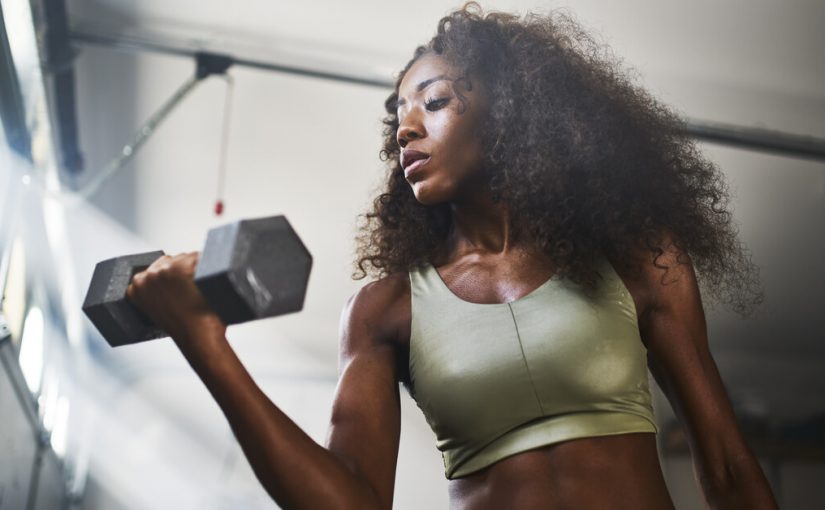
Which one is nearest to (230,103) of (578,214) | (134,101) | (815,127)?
(134,101)

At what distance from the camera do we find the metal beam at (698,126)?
3609 millimetres

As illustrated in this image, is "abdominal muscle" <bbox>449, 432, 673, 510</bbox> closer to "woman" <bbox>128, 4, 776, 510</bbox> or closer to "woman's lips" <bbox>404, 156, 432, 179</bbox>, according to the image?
"woman" <bbox>128, 4, 776, 510</bbox>

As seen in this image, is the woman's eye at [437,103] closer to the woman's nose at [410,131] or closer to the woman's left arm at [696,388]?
the woman's nose at [410,131]

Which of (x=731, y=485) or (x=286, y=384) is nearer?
(x=731, y=485)

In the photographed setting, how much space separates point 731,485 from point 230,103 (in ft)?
11.1

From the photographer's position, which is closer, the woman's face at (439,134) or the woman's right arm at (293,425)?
the woman's right arm at (293,425)

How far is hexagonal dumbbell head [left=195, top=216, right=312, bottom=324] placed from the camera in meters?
0.83

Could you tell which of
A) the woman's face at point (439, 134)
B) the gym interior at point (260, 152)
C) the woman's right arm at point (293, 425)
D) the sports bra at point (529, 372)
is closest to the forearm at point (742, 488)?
the sports bra at point (529, 372)

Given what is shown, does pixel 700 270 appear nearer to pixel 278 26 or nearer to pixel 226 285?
pixel 226 285

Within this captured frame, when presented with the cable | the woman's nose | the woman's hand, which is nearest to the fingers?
the woman's hand

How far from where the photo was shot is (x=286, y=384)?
6.70 m

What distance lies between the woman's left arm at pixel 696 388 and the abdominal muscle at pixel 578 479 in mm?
102

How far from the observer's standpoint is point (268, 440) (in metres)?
0.91

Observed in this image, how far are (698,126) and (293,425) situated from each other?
139 inches
